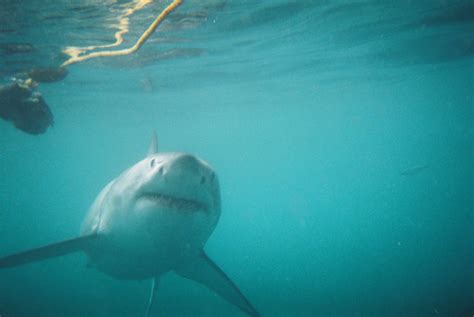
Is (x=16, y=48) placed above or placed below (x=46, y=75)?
above

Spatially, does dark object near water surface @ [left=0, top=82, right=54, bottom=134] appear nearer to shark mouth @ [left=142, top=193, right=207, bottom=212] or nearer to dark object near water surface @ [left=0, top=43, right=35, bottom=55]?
dark object near water surface @ [left=0, top=43, right=35, bottom=55]

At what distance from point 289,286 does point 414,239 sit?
2135 centimetres

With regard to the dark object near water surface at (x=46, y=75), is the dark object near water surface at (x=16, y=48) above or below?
above

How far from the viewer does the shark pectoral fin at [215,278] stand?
18.4 feet

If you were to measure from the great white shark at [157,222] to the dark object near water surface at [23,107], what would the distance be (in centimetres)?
542

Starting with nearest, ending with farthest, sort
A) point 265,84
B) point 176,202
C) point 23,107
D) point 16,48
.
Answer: point 176,202
point 23,107
point 16,48
point 265,84

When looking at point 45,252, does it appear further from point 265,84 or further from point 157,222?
point 265,84

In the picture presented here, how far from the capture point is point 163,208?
138 inches

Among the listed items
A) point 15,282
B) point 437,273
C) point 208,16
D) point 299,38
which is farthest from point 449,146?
point 15,282

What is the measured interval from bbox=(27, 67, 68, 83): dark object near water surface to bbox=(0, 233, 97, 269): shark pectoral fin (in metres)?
8.50

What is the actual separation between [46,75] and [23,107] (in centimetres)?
406

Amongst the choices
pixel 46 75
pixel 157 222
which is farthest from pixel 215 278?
pixel 46 75

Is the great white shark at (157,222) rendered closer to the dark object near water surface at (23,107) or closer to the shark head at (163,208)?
the shark head at (163,208)

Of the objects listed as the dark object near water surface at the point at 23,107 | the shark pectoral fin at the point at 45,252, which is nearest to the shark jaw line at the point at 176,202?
the shark pectoral fin at the point at 45,252
